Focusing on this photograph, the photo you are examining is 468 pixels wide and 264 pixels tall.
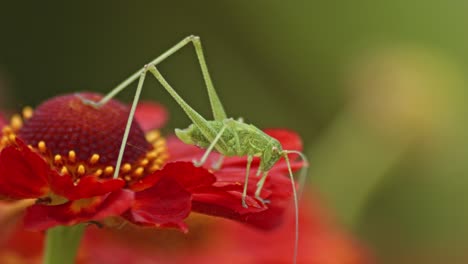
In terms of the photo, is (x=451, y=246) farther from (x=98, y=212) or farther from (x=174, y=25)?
(x=174, y=25)

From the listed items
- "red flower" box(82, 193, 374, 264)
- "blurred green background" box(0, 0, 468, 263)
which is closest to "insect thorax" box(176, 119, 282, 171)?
"red flower" box(82, 193, 374, 264)

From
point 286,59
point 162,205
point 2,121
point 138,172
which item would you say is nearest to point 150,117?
point 2,121

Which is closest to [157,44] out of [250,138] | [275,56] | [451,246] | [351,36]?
[275,56]

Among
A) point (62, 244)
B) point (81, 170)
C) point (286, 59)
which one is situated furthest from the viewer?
point (286, 59)

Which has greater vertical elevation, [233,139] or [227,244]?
[233,139]

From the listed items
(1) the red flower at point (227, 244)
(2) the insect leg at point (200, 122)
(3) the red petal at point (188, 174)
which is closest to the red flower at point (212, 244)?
(1) the red flower at point (227, 244)

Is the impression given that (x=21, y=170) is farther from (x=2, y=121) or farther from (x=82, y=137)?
(x=2, y=121)

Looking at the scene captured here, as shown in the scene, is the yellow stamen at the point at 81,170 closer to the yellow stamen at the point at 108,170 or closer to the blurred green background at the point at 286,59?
the yellow stamen at the point at 108,170
